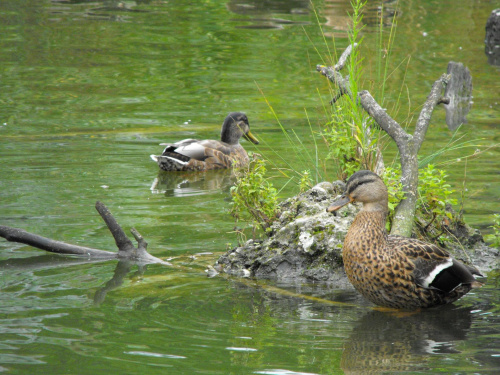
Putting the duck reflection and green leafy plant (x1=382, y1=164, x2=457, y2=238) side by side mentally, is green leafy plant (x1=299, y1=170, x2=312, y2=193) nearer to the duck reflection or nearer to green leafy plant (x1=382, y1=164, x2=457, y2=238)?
green leafy plant (x1=382, y1=164, x2=457, y2=238)

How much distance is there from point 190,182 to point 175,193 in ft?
3.06

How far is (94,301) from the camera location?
5.92 meters

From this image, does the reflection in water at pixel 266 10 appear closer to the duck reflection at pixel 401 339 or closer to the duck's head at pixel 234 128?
the duck's head at pixel 234 128

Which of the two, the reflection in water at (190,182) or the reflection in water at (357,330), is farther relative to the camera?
the reflection in water at (190,182)

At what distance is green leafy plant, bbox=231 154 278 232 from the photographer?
684 centimetres

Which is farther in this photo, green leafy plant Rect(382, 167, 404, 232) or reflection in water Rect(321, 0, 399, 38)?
reflection in water Rect(321, 0, 399, 38)

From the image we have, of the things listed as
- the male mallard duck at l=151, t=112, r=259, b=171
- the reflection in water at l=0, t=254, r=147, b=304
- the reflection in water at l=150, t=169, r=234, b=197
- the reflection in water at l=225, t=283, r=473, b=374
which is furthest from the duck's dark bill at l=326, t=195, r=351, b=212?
the male mallard duck at l=151, t=112, r=259, b=171

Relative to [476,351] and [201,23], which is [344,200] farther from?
[201,23]

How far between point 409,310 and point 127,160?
601cm

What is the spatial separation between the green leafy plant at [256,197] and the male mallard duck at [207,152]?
344 cm

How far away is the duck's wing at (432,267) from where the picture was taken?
222 inches

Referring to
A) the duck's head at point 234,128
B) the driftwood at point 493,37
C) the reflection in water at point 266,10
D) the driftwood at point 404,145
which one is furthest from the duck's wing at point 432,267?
the reflection in water at point 266,10

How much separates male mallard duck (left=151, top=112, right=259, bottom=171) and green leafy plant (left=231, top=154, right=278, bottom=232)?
3436mm

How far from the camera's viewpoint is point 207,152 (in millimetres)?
11336
